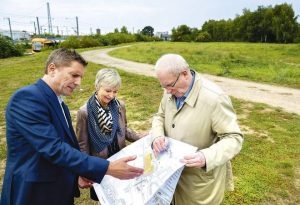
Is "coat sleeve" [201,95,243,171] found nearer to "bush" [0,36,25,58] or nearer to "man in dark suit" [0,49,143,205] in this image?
"man in dark suit" [0,49,143,205]

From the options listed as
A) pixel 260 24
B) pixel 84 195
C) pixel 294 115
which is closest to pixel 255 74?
pixel 294 115

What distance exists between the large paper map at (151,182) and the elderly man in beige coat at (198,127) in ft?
0.27

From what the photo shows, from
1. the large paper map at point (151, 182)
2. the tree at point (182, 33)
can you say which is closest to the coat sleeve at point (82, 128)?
the large paper map at point (151, 182)

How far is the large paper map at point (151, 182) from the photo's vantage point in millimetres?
2062

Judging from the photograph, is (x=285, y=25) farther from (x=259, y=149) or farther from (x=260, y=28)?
(x=259, y=149)

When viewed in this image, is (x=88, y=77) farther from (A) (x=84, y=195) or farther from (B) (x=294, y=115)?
(A) (x=84, y=195)

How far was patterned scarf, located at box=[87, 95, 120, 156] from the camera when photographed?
277 centimetres

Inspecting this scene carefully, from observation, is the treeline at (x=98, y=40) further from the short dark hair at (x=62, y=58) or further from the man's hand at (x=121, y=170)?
the man's hand at (x=121, y=170)

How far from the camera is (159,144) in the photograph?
232 cm

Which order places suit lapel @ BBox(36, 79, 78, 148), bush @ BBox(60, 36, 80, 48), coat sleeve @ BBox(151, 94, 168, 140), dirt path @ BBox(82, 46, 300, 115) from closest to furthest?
1. suit lapel @ BBox(36, 79, 78, 148)
2. coat sleeve @ BBox(151, 94, 168, 140)
3. dirt path @ BBox(82, 46, 300, 115)
4. bush @ BBox(60, 36, 80, 48)

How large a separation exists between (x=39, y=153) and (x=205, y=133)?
3.95 ft

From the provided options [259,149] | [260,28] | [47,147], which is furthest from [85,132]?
[260,28]

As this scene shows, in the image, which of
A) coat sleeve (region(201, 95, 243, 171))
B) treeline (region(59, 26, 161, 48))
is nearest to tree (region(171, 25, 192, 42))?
treeline (region(59, 26, 161, 48))

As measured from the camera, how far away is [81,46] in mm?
47094
